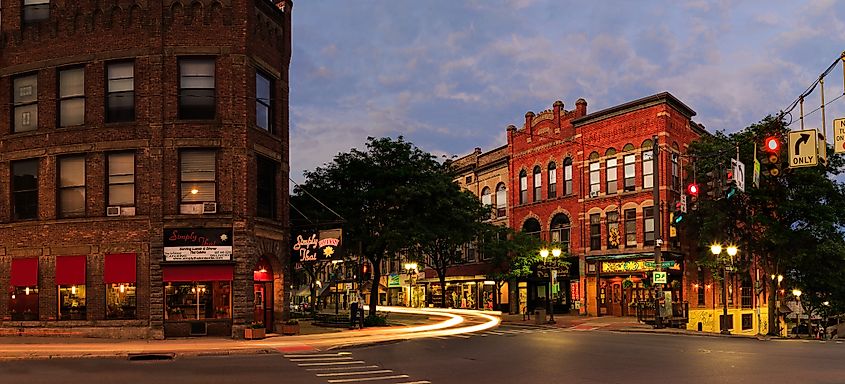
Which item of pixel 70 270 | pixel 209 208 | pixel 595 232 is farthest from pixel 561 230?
pixel 70 270

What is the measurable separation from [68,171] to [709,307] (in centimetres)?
3901

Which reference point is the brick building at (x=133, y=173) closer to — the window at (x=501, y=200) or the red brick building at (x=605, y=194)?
the red brick building at (x=605, y=194)

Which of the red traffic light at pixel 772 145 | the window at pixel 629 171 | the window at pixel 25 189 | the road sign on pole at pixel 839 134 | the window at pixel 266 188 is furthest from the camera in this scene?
the window at pixel 629 171

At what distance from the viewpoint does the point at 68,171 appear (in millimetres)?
29109

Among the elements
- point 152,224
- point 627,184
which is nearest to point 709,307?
point 627,184

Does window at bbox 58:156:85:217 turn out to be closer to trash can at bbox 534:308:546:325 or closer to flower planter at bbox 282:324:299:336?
flower planter at bbox 282:324:299:336

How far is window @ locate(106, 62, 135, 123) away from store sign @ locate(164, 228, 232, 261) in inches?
190

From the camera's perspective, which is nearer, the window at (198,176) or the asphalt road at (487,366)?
the asphalt road at (487,366)

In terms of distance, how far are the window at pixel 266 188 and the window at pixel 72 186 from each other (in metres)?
6.52

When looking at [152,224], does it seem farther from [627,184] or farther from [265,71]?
[627,184]

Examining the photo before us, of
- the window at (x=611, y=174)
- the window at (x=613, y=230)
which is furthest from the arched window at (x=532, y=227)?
the window at (x=611, y=174)

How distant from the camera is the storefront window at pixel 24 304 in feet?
95.1

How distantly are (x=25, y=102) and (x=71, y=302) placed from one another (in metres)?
8.17

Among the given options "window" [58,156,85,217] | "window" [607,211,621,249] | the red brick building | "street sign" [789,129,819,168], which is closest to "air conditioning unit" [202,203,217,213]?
"window" [58,156,85,217]
